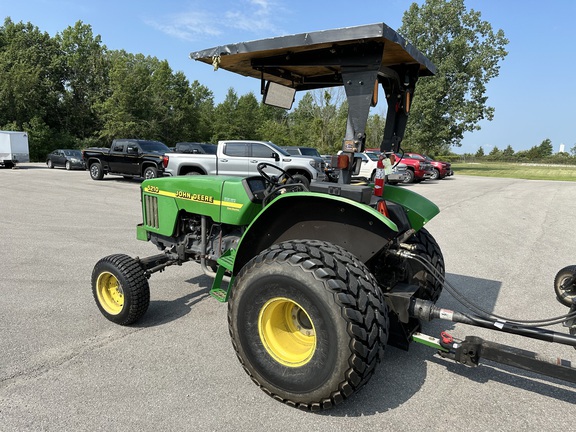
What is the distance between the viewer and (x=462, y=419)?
8.09 ft

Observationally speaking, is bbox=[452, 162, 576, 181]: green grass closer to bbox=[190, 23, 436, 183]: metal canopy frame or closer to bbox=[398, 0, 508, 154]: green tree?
bbox=[398, 0, 508, 154]: green tree

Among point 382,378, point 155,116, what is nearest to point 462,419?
point 382,378

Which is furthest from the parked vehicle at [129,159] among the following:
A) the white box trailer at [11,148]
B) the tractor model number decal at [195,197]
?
the tractor model number decal at [195,197]

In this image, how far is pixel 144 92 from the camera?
35562 mm

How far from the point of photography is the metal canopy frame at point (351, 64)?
2.64 meters

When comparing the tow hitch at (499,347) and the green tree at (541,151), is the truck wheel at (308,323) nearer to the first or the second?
the tow hitch at (499,347)

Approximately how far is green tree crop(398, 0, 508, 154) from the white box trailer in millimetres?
29380

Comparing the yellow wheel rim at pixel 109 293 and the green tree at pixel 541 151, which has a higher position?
the green tree at pixel 541 151

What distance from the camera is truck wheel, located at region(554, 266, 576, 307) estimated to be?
4.29 m

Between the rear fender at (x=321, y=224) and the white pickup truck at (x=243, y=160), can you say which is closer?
the rear fender at (x=321, y=224)

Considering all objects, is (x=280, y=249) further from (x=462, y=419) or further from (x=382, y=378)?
(x=462, y=419)

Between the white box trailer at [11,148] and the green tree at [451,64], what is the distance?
29380mm

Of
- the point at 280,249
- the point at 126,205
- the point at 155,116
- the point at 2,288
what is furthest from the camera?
the point at 155,116

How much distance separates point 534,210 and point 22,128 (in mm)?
38074
